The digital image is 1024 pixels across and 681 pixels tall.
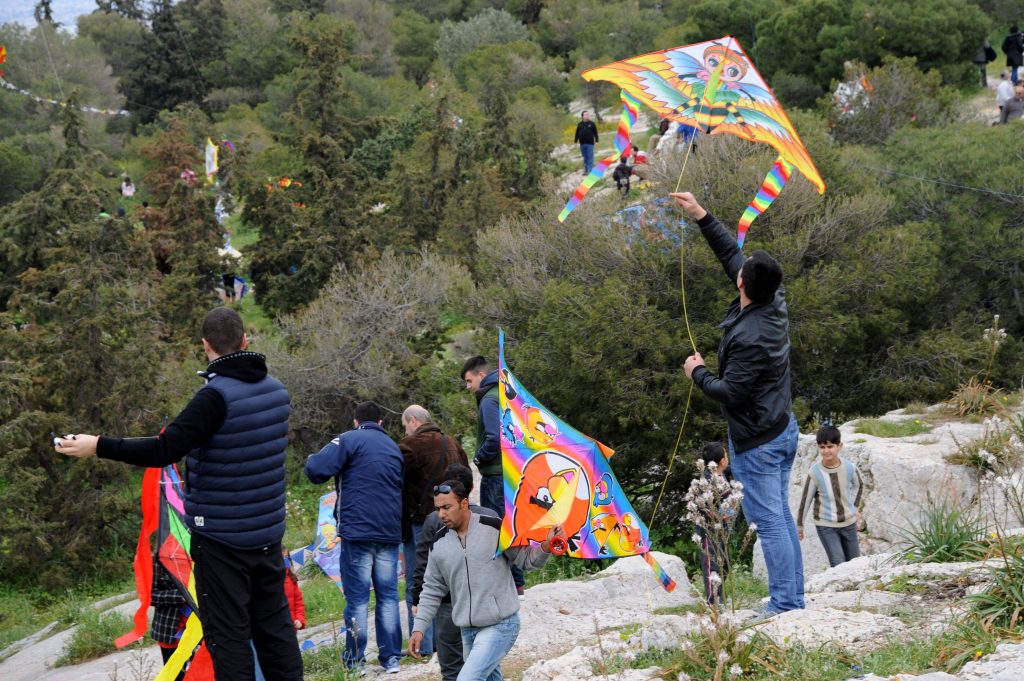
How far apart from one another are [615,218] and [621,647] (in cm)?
1225

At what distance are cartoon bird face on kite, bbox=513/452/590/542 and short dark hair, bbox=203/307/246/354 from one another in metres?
1.54

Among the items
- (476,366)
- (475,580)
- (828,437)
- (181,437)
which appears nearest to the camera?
(181,437)

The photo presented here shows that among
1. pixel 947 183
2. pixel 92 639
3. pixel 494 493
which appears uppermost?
pixel 494 493

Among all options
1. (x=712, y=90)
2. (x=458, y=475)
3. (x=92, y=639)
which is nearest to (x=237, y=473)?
(x=458, y=475)

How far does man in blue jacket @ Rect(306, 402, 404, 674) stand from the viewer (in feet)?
24.6

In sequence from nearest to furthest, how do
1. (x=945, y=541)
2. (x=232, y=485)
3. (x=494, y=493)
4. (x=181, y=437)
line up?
(x=181, y=437), (x=232, y=485), (x=945, y=541), (x=494, y=493)

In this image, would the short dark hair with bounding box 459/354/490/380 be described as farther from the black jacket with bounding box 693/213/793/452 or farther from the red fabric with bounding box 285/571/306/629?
the black jacket with bounding box 693/213/793/452

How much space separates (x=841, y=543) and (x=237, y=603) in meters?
4.70

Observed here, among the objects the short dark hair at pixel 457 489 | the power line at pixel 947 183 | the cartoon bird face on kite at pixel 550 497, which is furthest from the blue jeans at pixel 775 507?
the power line at pixel 947 183

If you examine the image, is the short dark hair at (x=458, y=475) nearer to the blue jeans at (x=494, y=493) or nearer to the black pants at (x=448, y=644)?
the black pants at (x=448, y=644)

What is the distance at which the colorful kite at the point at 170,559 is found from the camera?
19.8ft

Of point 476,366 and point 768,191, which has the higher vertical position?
point 768,191

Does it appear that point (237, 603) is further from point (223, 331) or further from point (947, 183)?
point (947, 183)

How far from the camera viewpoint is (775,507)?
6.19 metres
